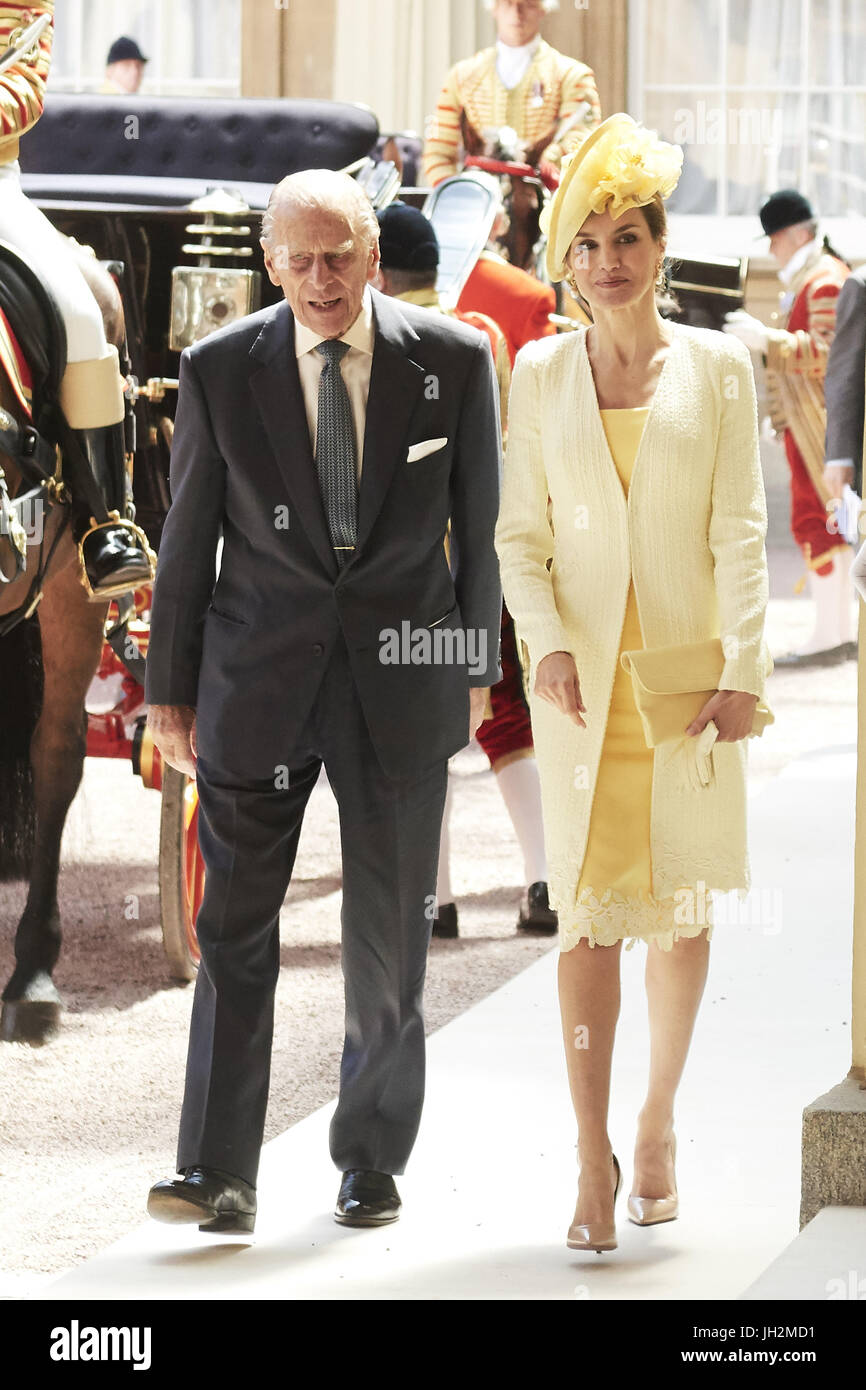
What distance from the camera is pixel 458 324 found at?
3.46m

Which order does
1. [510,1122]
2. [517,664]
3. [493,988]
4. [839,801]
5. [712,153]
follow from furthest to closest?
[712,153]
[839,801]
[517,664]
[493,988]
[510,1122]

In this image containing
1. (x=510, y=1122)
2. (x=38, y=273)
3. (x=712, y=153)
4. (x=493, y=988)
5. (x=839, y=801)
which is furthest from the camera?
(x=712, y=153)

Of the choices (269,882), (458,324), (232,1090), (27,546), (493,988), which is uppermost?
(458,324)

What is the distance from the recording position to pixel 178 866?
5352 mm

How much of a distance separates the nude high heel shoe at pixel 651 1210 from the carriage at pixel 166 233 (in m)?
1.96

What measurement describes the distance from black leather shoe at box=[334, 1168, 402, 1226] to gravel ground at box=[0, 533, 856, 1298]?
12.9 inches

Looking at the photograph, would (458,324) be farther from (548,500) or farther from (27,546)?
(27,546)

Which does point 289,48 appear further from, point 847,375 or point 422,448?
point 422,448

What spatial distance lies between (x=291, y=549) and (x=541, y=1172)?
1157 millimetres

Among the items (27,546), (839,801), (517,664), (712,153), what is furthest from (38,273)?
(712,153)

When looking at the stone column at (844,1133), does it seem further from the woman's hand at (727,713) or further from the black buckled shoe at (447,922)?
the black buckled shoe at (447,922)

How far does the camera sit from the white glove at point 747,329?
934 cm

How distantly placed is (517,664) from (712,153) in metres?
12.0

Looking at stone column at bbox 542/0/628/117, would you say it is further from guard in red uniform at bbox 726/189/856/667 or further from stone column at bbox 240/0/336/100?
guard in red uniform at bbox 726/189/856/667
